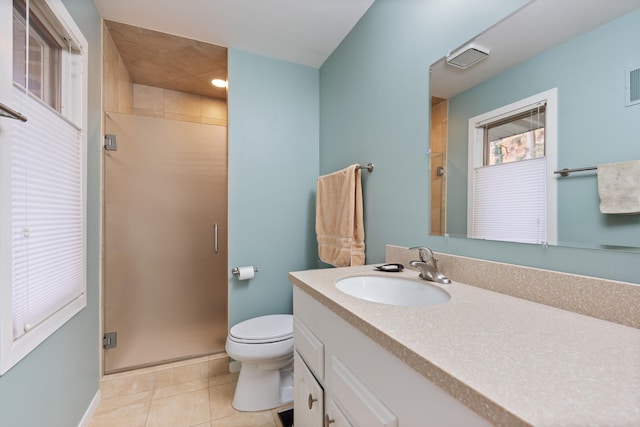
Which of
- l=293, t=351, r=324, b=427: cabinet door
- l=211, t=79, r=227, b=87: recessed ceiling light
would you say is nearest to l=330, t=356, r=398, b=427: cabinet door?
l=293, t=351, r=324, b=427: cabinet door

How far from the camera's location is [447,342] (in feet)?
1.68

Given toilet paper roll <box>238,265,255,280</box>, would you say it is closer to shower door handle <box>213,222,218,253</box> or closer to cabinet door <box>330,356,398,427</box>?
shower door handle <box>213,222,218,253</box>

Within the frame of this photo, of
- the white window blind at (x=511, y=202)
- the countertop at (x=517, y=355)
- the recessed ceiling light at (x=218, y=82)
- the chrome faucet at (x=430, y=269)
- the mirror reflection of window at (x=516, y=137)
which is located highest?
the recessed ceiling light at (x=218, y=82)

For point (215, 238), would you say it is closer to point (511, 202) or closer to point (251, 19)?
point (251, 19)

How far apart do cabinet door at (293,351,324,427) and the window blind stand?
965 millimetres

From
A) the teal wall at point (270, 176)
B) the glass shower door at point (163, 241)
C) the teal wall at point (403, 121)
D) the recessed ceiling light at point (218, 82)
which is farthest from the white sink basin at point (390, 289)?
the recessed ceiling light at point (218, 82)

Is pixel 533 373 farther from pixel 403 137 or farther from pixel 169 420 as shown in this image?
pixel 169 420

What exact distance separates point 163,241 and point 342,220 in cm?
130

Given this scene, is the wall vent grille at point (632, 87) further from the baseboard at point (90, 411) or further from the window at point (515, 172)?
the baseboard at point (90, 411)

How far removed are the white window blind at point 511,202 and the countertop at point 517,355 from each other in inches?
8.6

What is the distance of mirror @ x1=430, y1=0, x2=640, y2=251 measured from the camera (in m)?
0.64

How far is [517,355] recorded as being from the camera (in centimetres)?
46

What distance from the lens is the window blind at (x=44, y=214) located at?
0.88 meters

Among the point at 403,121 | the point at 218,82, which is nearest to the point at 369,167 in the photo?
the point at 403,121
